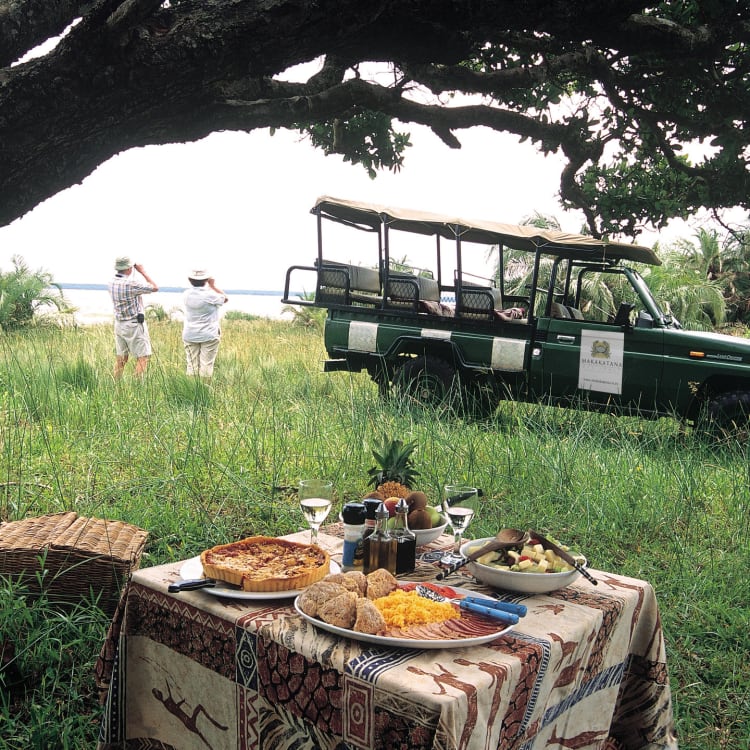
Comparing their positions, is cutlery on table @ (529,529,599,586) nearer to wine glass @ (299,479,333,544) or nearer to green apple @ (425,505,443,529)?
green apple @ (425,505,443,529)

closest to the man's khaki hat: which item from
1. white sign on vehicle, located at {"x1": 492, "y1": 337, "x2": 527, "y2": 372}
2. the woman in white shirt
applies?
the woman in white shirt

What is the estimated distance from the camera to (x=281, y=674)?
208 centimetres

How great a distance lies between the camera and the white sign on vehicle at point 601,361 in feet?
29.2

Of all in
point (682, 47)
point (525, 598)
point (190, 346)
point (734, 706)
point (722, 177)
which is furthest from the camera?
point (190, 346)

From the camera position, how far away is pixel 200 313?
1177cm

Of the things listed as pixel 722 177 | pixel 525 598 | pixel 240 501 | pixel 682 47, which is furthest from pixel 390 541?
pixel 722 177

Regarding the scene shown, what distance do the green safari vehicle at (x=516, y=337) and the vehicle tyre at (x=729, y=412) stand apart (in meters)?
0.01

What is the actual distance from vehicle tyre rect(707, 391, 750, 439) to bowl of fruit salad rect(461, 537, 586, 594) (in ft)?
21.0

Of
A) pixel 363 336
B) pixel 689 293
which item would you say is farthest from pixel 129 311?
pixel 689 293

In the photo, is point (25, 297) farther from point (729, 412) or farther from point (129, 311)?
point (729, 412)

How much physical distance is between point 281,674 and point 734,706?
2403 millimetres

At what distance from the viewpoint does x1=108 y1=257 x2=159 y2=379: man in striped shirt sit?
1126 centimetres

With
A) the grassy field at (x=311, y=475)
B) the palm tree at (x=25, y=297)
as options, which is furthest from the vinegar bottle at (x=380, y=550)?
the palm tree at (x=25, y=297)

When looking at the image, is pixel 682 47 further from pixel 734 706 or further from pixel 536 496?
pixel 734 706
